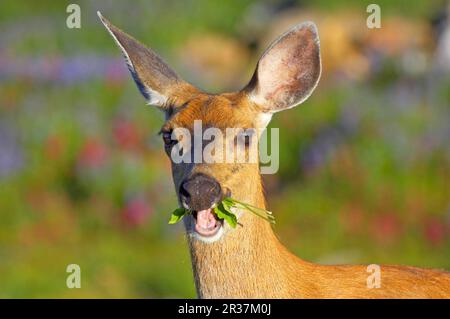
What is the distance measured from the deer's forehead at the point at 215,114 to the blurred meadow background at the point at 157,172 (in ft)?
16.7

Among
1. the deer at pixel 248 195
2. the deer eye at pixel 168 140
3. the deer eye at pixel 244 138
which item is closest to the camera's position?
the deer at pixel 248 195

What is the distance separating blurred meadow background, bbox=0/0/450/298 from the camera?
41.5 ft

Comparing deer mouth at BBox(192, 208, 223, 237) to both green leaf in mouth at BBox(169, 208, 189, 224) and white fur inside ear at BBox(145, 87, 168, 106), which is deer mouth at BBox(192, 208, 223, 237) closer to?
green leaf in mouth at BBox(169, 208, 189, 224)

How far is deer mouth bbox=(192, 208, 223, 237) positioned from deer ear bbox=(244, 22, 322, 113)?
823 millimetres

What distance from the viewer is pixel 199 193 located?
6.11 meters

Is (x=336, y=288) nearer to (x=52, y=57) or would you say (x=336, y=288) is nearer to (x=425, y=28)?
(x=52, y=57)

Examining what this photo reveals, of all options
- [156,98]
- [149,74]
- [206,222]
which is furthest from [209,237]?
[149,74]

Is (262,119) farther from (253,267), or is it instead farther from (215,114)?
(253,267)

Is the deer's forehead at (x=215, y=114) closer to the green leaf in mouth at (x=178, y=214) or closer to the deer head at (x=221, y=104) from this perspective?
the deer head at (x=221, y=104)

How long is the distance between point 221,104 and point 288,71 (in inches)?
16.8

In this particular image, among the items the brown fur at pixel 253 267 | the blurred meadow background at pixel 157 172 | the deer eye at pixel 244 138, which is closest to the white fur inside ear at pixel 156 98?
the brown fur at pixel 253 267

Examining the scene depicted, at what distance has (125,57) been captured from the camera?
7066 millimetres

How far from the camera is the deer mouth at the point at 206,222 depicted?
6.23m
